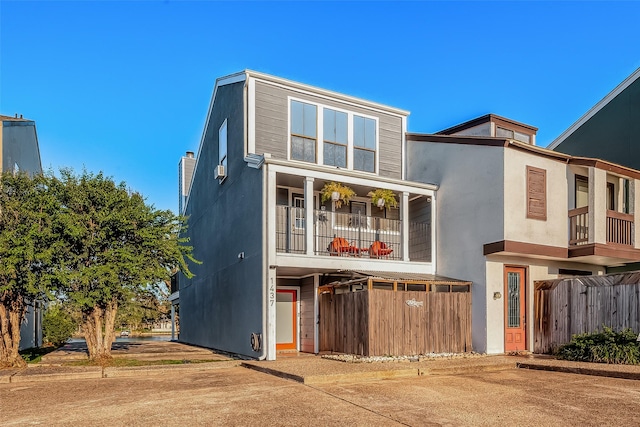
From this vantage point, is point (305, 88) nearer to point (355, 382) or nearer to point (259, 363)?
point (259, 363)

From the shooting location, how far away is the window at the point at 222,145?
656 inches

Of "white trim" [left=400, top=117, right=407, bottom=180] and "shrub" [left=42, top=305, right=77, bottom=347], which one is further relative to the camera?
"shrub" [left=42, top=305, right=77, bottom=347]

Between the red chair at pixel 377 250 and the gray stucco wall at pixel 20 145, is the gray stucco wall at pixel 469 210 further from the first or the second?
the gray stucco wall at pixel 20 145

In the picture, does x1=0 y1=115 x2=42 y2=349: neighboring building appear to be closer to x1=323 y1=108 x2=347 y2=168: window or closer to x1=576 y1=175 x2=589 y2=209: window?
x1=323 y1=108 x2=347 y2=168: window

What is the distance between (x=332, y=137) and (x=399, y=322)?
6.41 meters

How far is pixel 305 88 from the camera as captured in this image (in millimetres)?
15531

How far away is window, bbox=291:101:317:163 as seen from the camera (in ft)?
50.5

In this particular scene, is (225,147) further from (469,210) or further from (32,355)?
(32,355)

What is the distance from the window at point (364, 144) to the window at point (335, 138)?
0.39 m

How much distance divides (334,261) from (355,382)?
472cm

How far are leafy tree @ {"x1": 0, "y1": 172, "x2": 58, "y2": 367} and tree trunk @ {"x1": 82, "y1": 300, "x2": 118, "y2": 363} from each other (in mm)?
1242

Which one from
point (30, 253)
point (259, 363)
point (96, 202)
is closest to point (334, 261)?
point (259, 363)

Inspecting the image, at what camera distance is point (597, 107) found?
19359mm

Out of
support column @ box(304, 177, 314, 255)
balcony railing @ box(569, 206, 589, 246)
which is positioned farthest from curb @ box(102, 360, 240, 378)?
balcony railing @ box(569, 206, 589, 246)
